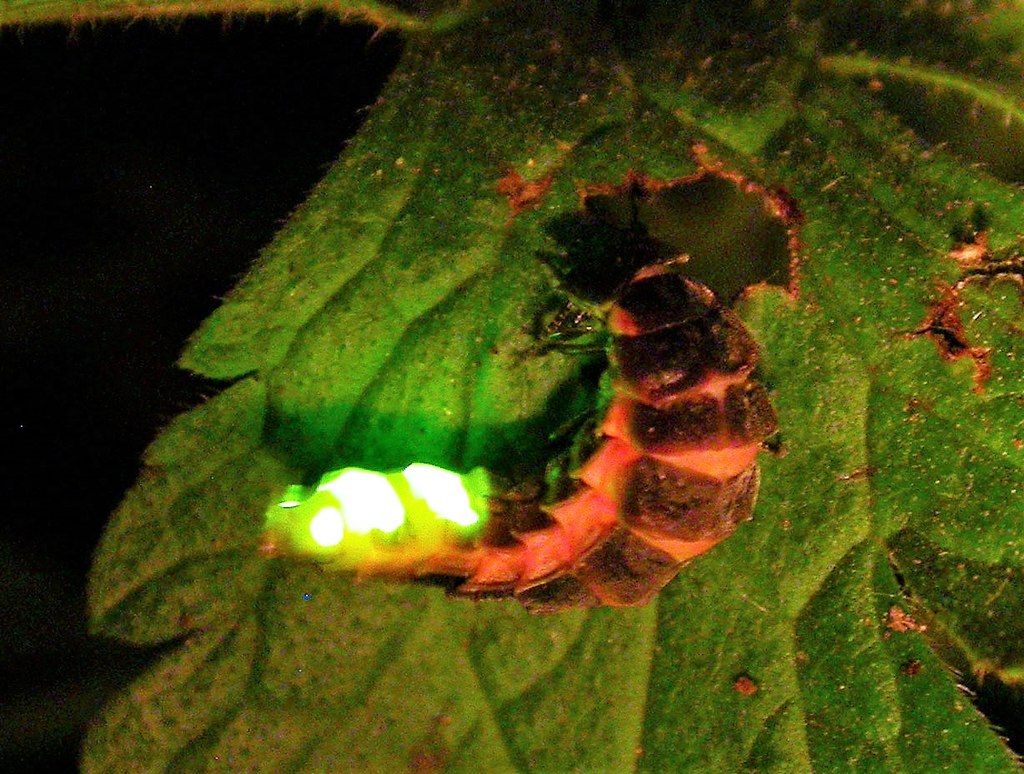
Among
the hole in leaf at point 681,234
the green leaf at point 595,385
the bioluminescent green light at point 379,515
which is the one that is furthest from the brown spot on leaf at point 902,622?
the bioluminescent green light at point 379,515

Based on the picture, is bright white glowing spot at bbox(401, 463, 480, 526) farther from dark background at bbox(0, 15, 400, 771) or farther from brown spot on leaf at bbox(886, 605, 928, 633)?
brown spot on leaf at bbox(886, 605, 928, 633)

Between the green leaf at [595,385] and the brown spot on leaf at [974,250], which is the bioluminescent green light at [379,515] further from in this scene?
the brown spot on leaf at [974,250]

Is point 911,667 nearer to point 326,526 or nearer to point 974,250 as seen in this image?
point 974,250

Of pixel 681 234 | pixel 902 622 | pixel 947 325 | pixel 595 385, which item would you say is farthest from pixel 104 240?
pixel 902 622

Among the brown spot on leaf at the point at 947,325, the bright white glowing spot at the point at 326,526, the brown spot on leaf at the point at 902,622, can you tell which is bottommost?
the brown spot on leaf at the point at 902,622

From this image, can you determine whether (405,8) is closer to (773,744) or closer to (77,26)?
(77,26)

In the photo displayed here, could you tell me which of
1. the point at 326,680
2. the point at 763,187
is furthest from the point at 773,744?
the point at 763,187

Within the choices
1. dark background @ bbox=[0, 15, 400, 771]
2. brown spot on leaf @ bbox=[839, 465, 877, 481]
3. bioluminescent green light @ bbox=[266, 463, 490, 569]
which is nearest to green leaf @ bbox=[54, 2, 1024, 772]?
brown spot on leaf @ bbox=[839, 465, 877, 481]
